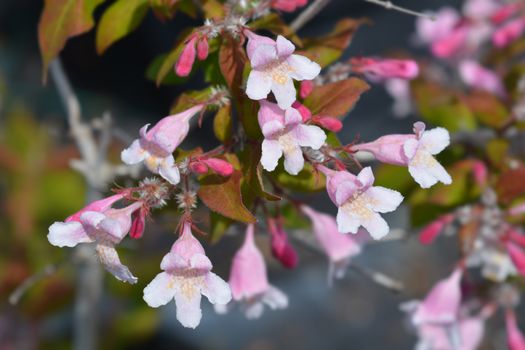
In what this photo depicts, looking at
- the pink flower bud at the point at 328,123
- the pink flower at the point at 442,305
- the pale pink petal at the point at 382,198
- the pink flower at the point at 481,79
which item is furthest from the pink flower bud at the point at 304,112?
the pink flower at the point at 481,79

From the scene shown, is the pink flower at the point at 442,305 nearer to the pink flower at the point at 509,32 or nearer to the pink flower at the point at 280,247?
the pink flower at the point at 280,247

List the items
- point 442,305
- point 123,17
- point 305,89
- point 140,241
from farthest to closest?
point 140,241
point 442,305
point 123,17
point 305,89

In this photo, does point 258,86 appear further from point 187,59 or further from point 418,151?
A: point 418,151

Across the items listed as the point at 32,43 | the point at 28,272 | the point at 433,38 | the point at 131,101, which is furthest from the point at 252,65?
the point at 32,43

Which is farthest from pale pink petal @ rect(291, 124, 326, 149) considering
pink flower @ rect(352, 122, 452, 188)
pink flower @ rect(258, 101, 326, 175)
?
pink flower @ rect(352, 122, 452, 188)

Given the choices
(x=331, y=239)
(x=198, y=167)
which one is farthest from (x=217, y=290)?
(x=331, y=239)

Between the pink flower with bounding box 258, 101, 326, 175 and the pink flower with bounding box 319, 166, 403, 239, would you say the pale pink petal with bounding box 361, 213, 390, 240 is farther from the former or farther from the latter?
the pink flower with bounding box 258, 101, 326, 175

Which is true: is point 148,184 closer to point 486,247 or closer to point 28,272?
point 486,247
